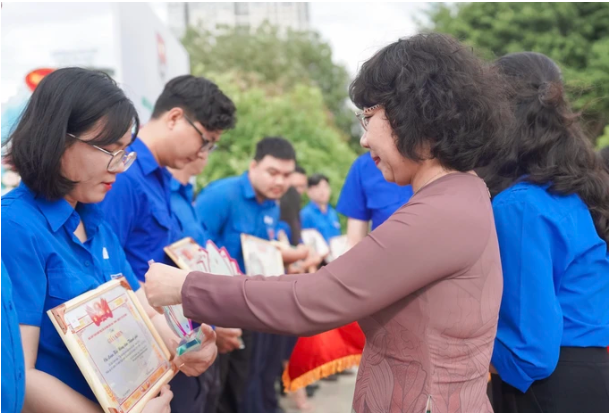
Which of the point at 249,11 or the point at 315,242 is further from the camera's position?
the point at 249,11

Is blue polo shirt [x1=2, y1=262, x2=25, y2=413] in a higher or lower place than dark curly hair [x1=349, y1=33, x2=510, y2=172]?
lower

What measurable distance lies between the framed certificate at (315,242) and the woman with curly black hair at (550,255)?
197 inches

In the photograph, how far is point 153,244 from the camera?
9.12ft

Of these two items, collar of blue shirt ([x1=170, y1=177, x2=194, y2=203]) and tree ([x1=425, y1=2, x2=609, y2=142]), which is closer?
collar of blue shirt ([x1=170, y1=177, x2=194, y2=203])

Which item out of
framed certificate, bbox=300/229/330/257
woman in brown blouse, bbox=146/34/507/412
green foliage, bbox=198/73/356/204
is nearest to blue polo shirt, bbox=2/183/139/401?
woman in brown blouse, bbox=146/34/507/412

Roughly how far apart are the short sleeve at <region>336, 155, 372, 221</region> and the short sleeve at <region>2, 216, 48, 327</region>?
7.84ft

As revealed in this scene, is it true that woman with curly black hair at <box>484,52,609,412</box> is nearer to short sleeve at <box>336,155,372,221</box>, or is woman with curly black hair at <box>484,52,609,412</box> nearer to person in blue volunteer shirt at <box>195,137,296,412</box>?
short sleeve at <box>336,155,372,221</box>

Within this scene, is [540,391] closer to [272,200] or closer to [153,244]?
[153,244]

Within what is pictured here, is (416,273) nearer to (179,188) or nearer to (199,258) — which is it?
(199,258)

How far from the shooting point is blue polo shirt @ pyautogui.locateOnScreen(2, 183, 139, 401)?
1.68 meters

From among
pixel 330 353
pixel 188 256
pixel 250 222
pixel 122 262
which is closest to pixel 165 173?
pixel 188 256

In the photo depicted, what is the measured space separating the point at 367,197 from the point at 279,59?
24.9 metres

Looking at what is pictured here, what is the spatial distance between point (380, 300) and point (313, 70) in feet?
99.1

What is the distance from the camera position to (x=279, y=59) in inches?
1094
